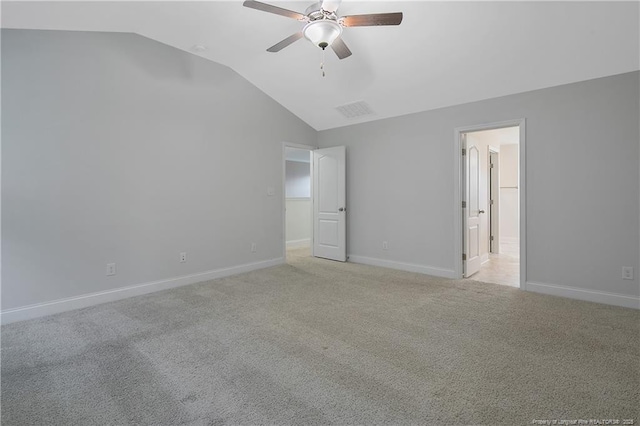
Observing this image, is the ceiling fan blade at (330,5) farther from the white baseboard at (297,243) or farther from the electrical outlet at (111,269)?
the white baseboard at (297,243)

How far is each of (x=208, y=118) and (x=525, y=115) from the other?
4.02 meters

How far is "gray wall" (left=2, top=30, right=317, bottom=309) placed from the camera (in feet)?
9.69

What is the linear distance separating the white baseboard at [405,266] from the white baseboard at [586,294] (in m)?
0.98

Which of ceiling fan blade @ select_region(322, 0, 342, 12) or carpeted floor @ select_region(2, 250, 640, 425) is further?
ceiling fan blade @ select_region(322, 0, 342, 12)

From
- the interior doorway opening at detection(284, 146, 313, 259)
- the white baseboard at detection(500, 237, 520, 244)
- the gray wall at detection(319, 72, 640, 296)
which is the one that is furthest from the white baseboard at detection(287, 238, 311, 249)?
the white baseboard at detection(500, 237, 520, 244)

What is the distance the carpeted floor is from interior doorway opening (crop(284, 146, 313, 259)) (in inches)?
157

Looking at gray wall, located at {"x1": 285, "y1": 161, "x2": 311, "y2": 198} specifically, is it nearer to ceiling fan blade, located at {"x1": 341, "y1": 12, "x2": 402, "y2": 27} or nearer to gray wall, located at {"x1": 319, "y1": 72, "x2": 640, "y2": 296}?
gray wall, located at {"x1": 319, "y1": 72, "x2": 640, "y2": 296}

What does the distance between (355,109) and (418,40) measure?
66.2 inches

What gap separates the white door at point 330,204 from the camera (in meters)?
5.46

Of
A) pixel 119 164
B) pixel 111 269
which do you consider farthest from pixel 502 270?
pixel 119 164

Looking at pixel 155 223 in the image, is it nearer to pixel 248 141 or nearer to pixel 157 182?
pixel 157 182

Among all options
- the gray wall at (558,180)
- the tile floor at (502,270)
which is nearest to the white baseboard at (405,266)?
the gray wall at (558,180)

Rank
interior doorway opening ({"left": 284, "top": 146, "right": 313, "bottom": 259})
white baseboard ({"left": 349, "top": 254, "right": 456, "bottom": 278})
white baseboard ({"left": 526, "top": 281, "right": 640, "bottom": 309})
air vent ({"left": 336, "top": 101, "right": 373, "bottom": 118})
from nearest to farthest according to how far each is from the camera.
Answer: white baseboard ({"left": 526, "top": 281, "right": 640, "bottom": 309}) < white baseboard ({"left": 349, "top": 254, "right": 456, "bottom": 278}) < air vent ({"left": 336, "top": 101, "right": 373, "bottom": 118}) < interior doorway opening ({"left": 284, "top": 146, "right": 313, "bottom": 259})

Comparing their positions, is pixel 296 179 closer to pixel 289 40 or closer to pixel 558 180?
pixel 289 40
